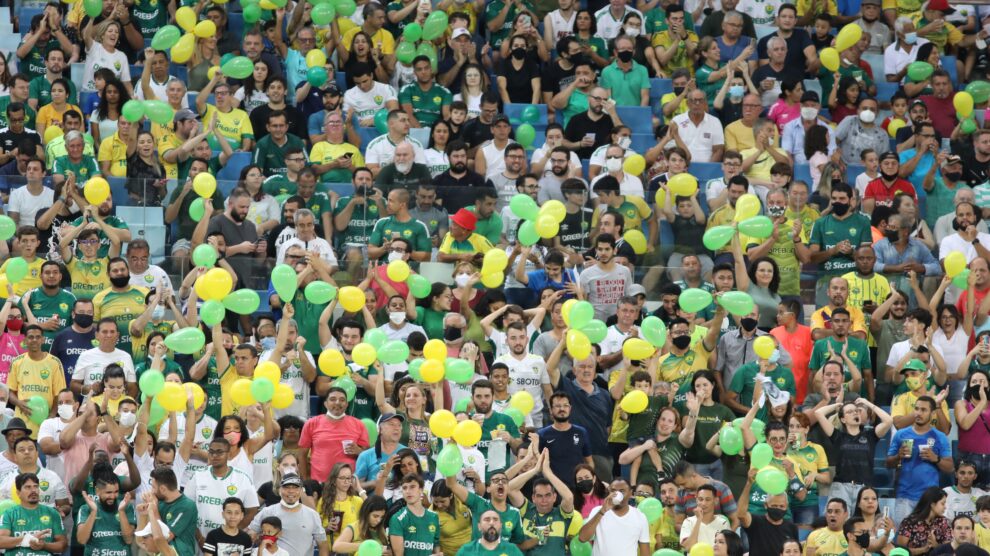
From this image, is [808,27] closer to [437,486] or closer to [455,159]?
[455,159]

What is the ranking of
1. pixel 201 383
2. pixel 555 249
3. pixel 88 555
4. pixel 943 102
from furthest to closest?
1. pixel 943 102
2. pixel 555 249
3. pixel 201 383
4. pixel 88 555

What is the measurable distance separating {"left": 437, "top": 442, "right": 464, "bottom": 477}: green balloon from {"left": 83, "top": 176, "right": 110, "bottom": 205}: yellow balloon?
3.75 metres

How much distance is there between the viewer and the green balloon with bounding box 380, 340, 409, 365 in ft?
48.9

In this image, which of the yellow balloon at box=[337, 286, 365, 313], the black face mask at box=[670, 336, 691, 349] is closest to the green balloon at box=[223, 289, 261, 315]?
the yellow balloon at box=[337, 286, 365, 313]

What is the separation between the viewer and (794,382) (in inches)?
619

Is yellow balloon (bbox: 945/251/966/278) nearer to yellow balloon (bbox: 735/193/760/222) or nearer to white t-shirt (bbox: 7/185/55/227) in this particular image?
yellow balloon (bbox: 735/193/760/222)

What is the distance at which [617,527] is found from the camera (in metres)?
14.1

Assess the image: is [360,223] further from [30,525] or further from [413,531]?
[30,525]

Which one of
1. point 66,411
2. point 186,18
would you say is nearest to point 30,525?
point 66,411

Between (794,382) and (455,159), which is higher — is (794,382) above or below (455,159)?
below

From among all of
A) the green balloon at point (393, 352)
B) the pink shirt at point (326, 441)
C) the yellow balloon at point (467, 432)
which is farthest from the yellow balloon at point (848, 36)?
the pink shirt at point (326, 441)

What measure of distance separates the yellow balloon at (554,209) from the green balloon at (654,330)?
3.92ft

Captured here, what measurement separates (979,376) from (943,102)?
425 cm

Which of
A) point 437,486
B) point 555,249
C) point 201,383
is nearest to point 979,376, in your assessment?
point 555,249
